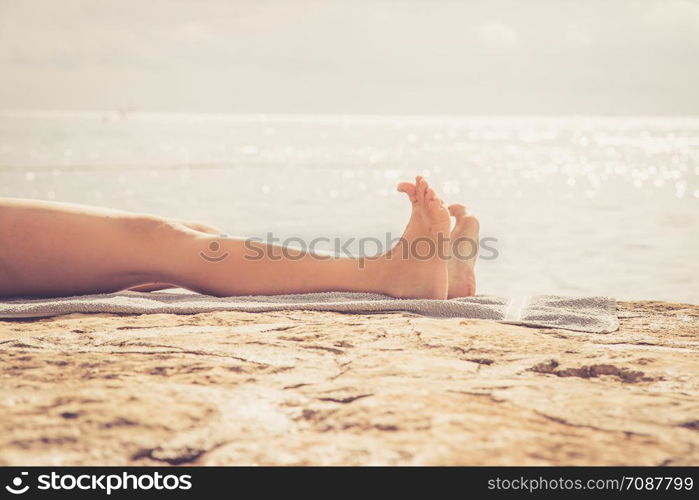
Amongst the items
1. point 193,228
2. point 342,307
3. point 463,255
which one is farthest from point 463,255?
point 193,228

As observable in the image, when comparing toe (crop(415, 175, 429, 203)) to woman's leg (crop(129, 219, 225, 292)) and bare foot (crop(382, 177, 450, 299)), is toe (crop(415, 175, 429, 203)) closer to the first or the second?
bare foot (crop(382, 177, 450, 299))

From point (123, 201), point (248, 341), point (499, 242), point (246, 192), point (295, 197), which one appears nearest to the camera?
point (248, 341)

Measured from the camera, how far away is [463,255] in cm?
249

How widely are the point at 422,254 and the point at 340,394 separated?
95 centimetres

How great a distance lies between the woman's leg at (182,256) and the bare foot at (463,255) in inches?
10.2

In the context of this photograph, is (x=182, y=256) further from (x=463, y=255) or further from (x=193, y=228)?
(x=463, y=255)

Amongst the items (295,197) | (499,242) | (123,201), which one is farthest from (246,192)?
(499,242)

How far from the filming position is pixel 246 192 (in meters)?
11.9

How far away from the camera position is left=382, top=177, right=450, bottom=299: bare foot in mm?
2068

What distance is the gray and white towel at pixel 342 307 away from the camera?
1.92 meters

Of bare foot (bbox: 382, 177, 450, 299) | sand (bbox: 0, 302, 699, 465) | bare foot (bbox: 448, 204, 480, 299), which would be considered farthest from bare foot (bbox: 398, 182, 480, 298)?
sand (bbox: 0, 302, 699, 465)

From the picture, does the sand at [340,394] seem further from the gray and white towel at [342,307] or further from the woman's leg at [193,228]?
the woman's leg at [193,228]

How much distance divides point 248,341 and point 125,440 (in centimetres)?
60
